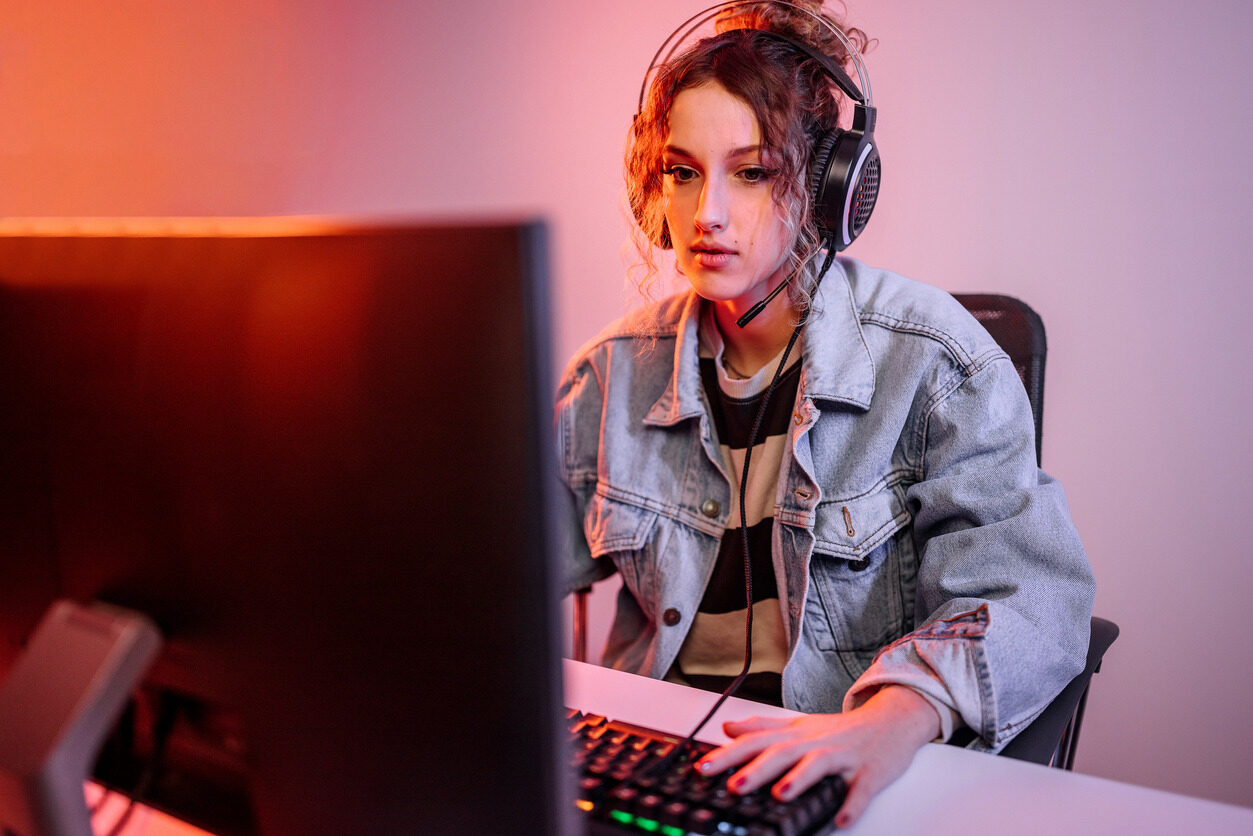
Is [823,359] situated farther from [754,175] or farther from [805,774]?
[805,774]

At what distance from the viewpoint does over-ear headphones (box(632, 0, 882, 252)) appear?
1.00 m

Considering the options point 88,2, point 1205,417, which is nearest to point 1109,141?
point 1205,417

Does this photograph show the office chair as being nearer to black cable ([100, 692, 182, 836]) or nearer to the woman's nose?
the woman's nose

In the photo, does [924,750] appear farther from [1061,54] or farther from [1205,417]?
[1061,54]

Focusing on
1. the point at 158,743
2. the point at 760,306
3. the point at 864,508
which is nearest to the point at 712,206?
the point at 760,306

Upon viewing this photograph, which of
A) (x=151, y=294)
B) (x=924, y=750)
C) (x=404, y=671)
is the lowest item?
(x=924, y=750)

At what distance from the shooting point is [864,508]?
39.6 inches

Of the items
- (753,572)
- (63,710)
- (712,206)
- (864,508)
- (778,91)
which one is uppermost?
(778,91)

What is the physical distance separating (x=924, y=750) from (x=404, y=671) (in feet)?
1.54

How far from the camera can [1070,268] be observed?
1.53 m

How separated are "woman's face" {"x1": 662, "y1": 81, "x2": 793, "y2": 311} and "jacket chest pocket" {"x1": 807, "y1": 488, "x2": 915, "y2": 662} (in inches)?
11.3

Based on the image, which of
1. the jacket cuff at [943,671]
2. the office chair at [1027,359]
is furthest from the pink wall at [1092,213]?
the jacket cuff at [943,671]

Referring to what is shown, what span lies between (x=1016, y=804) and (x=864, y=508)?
427mm

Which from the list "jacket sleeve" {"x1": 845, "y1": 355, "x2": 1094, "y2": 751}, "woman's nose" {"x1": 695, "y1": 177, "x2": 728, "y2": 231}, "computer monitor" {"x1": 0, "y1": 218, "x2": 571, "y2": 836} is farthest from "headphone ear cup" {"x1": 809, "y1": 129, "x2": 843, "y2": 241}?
"computer monitor" {"x1": 0, "y1": 218, "x2": 571, "y2": 836}
